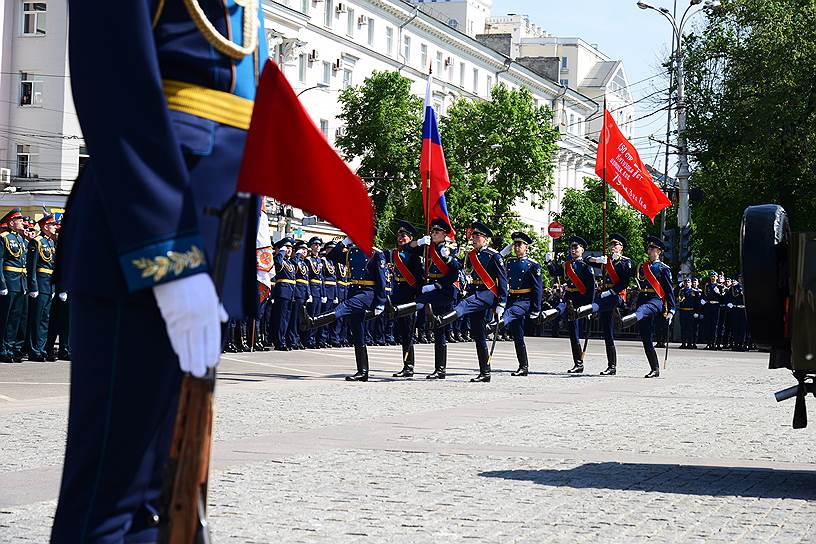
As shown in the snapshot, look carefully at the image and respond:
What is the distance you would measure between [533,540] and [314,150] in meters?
3.24

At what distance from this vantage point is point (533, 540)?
609cm

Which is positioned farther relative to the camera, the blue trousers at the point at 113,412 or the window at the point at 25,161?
the window at the point at 25,161

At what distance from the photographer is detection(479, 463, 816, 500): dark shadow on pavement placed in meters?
7.97

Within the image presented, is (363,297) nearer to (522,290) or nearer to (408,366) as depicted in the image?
(408,366)

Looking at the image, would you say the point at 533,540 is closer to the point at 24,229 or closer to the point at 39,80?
the point at 24,229

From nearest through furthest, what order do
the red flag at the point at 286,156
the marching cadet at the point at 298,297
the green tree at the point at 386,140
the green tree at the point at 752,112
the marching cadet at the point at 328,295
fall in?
the red flag at the point at 286,156, the marching cadet at the point at 298,297, the marching cadet at the point at 328,295, the green tree at the point at 752,112, the green tree at the point at 386,140

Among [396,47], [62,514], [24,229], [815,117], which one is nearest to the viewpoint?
[62,514]

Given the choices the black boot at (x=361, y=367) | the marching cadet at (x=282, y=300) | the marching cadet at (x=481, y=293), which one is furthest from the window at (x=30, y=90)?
the black boot at (x=361, y=367)

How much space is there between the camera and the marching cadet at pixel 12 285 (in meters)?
19.0

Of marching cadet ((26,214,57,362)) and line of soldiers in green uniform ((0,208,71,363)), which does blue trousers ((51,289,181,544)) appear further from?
marching cadet ((26,214,57,362))

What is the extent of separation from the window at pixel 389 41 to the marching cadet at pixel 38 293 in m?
50.5

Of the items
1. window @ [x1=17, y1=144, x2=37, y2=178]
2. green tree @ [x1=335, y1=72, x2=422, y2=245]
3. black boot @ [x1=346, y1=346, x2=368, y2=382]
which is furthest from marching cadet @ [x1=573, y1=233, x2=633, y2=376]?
window @ [x1=17, y1=144, x2=37, y2=178]

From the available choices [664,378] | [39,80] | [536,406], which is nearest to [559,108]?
[39,80]

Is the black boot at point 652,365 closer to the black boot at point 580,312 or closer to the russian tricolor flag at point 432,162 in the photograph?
the black boot at point 580,312
